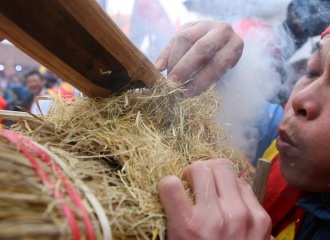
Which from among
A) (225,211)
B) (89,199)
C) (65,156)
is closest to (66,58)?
(65,156)

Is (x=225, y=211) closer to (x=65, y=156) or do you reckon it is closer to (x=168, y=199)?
A: (x=168, y=199)

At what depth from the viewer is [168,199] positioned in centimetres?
75

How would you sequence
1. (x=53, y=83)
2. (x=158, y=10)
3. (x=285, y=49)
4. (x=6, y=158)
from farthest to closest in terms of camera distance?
(x=53, y=83)
(x=158, y=10)
(x=285, y=49)
(x=6, y=158)

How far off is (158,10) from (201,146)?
2377 millimetres

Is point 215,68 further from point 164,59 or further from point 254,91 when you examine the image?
point 254,91

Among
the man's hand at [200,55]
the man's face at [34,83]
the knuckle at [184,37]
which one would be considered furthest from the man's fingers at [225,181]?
the man's face at [34,83]

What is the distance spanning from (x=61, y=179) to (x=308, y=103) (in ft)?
2.84

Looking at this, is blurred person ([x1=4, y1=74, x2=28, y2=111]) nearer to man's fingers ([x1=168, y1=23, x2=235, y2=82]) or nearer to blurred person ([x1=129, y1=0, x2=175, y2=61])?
blurred person ([x1=129, y1=0, x2=175, y2=61])

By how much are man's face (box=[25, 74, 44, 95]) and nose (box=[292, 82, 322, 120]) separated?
442cm

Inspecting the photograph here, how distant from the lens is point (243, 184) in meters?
0.94

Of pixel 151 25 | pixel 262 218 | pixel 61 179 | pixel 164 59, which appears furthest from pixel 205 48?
pixel 151 25

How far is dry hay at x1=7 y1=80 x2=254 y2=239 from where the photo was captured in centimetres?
73

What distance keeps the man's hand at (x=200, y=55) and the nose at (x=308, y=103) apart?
34cm

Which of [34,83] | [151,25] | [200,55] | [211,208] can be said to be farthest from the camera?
[34,83]
